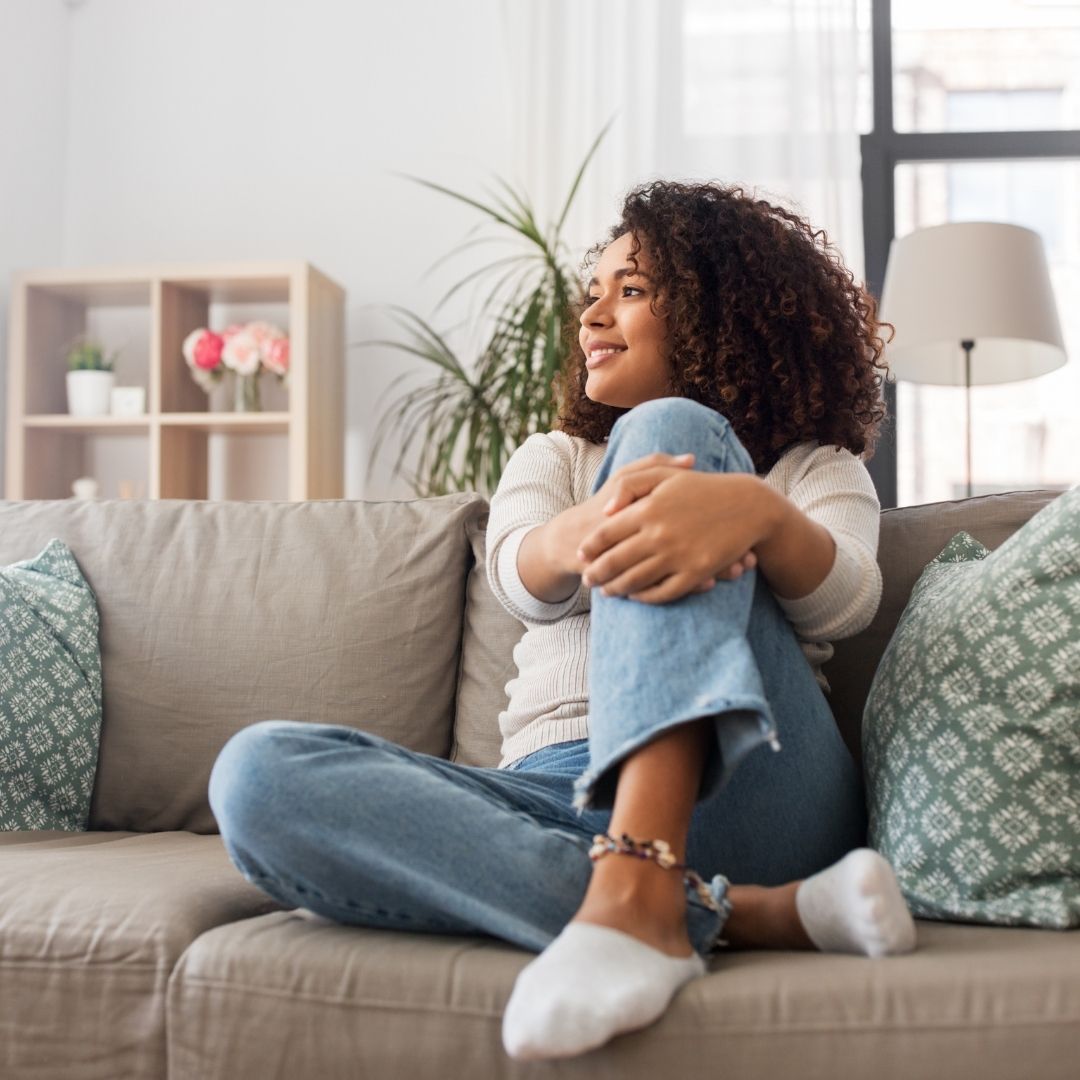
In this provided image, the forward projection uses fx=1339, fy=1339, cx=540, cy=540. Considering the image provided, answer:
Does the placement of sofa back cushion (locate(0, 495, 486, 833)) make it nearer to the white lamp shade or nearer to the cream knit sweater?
the cream knit sweater

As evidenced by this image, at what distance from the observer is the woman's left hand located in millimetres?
1006

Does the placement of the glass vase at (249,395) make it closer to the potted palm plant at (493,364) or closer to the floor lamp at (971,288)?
the potted palm plant at (493,364)

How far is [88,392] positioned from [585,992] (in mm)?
2879

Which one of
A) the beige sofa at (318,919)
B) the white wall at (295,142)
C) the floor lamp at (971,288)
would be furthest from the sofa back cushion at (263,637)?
the white wall at (295,142)

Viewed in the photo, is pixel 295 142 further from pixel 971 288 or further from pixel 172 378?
pixel 971 288

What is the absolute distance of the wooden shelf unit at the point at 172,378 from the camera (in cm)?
330

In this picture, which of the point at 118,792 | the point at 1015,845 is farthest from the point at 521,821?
the point at 118,792

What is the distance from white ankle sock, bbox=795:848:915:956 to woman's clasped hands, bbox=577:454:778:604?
228 millimetres

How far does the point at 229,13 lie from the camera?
12.2 ft

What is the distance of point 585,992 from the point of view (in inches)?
33.1

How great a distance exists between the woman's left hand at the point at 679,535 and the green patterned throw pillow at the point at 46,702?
32.1 inches

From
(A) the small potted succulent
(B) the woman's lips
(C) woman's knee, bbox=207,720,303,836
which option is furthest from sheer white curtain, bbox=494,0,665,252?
(C) woman's knee, bbox=207,720,303,836

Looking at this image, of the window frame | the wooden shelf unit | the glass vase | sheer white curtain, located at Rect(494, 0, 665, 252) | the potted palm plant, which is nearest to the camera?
the potted palm plant

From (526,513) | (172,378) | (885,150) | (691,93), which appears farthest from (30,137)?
(526,513)
